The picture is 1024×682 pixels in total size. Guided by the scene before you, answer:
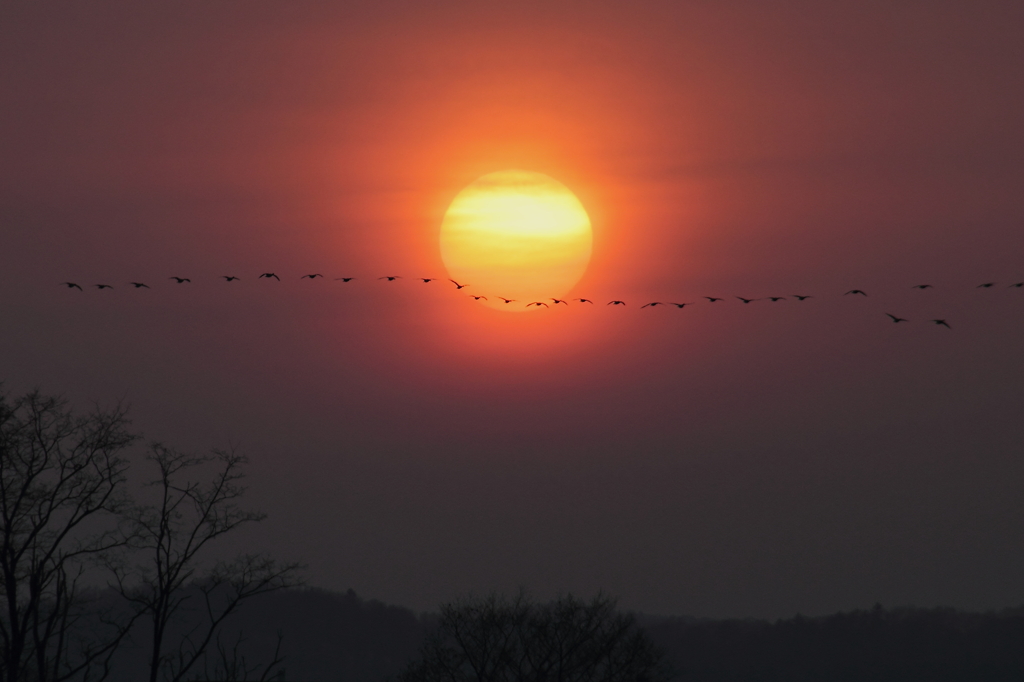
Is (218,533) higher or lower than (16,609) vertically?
higher

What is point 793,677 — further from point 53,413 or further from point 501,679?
point 53,413

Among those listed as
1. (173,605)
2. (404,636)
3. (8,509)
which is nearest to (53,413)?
(8,509)

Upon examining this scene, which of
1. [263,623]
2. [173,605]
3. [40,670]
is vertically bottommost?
[40,670]

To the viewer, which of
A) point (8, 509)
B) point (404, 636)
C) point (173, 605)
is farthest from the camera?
point (404, 636)

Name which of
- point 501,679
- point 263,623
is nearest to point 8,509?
point 501,679

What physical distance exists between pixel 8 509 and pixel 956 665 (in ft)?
584

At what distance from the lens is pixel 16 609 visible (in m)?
31.1

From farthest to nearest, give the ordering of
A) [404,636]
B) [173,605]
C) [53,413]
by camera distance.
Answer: [404,636], [173,605], [53,413]

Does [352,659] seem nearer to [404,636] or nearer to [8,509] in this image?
[404,636]

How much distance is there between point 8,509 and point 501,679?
27.3m

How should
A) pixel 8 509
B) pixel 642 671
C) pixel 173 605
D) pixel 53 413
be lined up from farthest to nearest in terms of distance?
pixel 642 671, pixel 173 605, pixel 53 413, pixel 8 509

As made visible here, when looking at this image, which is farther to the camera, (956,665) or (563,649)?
(956,665)

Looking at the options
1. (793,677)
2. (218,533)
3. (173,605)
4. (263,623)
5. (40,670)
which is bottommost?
(40,670)

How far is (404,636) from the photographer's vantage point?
157 meters
